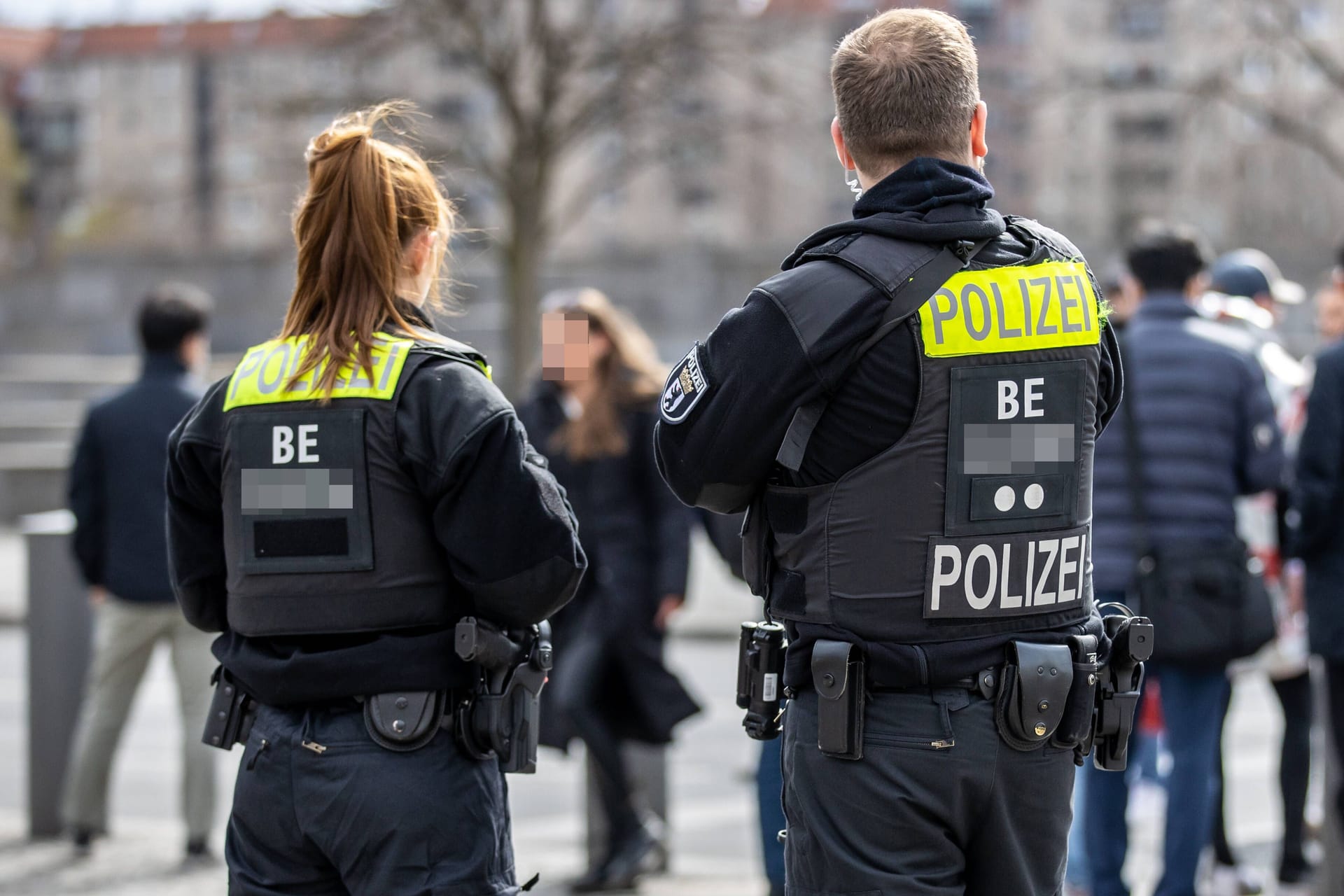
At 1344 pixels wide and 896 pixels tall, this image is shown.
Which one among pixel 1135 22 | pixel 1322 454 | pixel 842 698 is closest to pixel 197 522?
pixel 842 698

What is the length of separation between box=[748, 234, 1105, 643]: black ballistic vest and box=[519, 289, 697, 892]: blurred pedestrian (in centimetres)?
273

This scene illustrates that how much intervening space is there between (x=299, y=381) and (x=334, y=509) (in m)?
0.25

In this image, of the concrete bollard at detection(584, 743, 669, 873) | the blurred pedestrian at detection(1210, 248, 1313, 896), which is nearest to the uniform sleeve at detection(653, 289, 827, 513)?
the blurred pedestrian at detection(1210, 248, 1313, 896)

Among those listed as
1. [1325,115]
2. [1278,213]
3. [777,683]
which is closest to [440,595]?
[777,683]

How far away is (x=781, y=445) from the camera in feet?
8.85

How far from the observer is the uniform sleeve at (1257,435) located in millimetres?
4750

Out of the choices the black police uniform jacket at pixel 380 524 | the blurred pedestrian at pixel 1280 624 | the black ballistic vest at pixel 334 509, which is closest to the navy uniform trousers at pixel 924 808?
the black police uniform jacket at pixel 380 524

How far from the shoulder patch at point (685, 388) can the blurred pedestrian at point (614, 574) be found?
103 inches

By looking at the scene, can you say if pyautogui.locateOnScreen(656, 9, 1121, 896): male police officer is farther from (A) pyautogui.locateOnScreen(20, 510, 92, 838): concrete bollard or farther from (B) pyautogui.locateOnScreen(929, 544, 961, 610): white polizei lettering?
(A) pyautogui.locateOnScreen(20, 510, 92, 838): concrete bollard

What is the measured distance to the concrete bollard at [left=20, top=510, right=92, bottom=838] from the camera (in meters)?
6.22

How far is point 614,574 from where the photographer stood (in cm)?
547

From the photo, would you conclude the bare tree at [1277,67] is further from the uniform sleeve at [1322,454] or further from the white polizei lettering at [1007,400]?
the white polizei lettering at [1007,400]

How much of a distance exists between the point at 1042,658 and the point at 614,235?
65.1 metres

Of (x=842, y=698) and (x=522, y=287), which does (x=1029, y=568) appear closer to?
(x=842, y=698)
